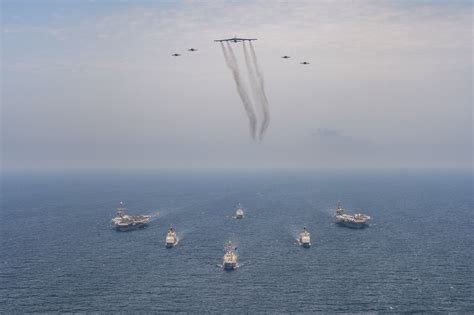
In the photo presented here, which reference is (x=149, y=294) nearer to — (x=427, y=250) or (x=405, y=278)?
(x=405, y=278)

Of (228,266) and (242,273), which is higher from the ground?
(228,266)

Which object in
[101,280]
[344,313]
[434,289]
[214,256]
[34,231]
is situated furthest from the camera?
[34,231]

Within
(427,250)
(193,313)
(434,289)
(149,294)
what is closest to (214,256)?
(149,294)

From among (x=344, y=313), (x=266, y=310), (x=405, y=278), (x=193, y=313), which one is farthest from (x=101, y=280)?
(x=405, y=278)

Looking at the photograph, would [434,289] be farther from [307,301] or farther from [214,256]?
[214,256]

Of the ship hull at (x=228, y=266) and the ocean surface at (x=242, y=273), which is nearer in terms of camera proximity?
the ocean surface at (x=242, y=273)

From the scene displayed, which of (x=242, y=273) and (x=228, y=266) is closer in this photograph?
(x=242, y=273)

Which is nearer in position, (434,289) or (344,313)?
(344,313)

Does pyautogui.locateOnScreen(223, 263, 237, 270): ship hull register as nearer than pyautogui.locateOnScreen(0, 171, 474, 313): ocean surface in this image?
No

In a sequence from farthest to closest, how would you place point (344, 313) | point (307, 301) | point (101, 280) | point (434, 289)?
point (101, 280)
point (434, 289)
point (307, 301)
point (344, 313)
